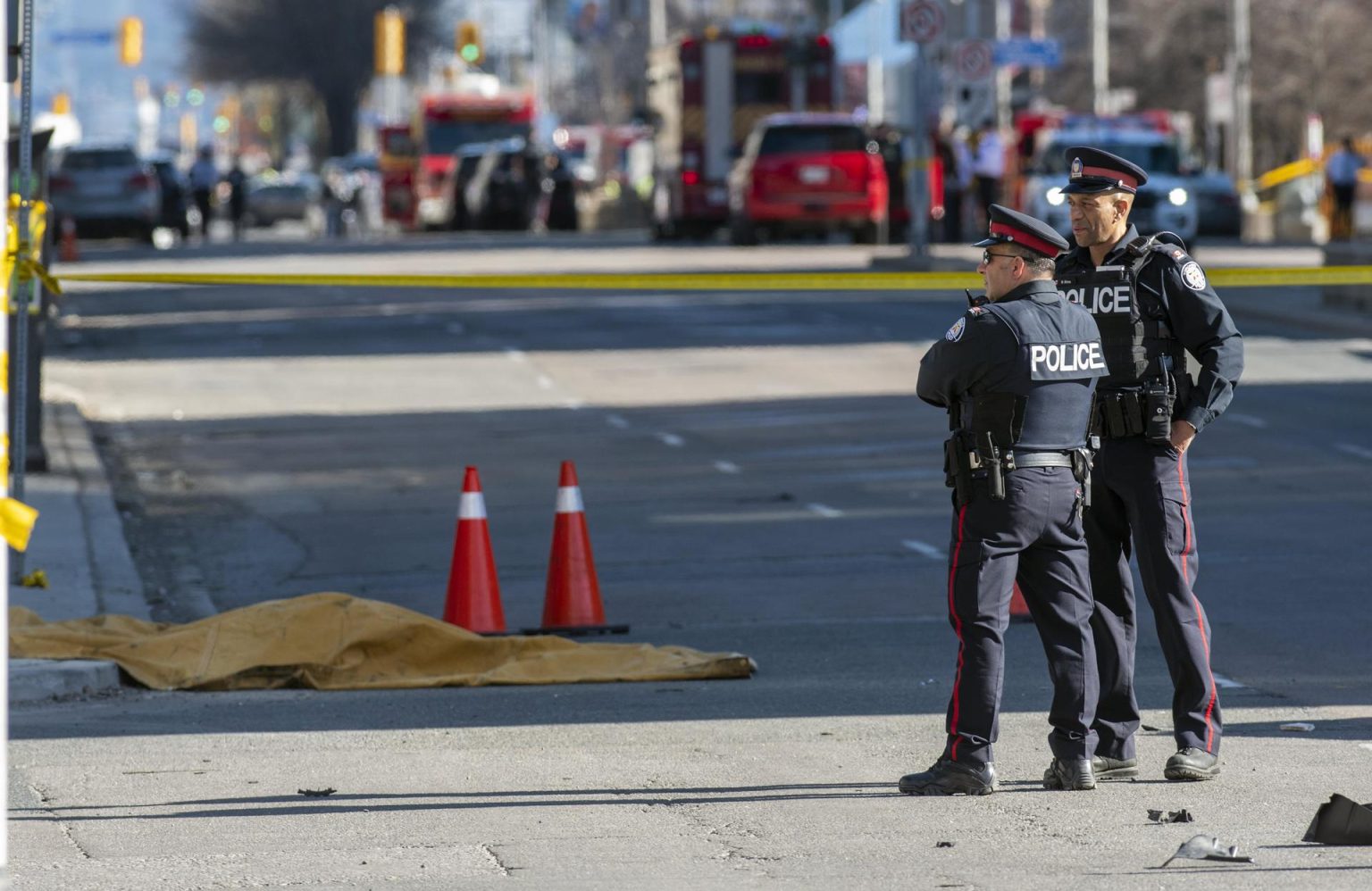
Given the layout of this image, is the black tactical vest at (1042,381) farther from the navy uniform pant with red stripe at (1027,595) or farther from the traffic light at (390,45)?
the traffic light at (390,45)

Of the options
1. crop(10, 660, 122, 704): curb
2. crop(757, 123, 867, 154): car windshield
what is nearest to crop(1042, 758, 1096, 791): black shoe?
crop(10, 660, 122, 704): curb

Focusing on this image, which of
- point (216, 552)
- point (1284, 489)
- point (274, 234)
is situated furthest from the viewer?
point (274, 234)

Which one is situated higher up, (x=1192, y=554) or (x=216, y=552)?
(x=1192, y=554)

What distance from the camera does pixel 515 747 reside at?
8258mm

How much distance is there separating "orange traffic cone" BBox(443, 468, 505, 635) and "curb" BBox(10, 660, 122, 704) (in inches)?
56.9

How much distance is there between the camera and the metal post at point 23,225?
10867mm

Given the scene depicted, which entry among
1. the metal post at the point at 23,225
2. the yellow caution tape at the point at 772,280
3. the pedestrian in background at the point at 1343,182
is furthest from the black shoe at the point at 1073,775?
the pedestrian in background at the point at 1343,182

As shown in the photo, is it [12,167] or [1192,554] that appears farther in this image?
[12,167]

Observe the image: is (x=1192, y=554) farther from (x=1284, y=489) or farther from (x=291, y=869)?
(x=1284, y=489)

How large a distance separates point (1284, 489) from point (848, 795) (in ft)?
26.8

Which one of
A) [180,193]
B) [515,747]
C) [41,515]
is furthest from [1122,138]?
[515,747]

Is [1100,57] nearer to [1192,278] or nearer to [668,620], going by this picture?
[668,620]

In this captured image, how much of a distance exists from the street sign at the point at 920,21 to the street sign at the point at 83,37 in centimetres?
6063

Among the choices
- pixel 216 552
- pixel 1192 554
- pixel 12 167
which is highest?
pixel 12 167
